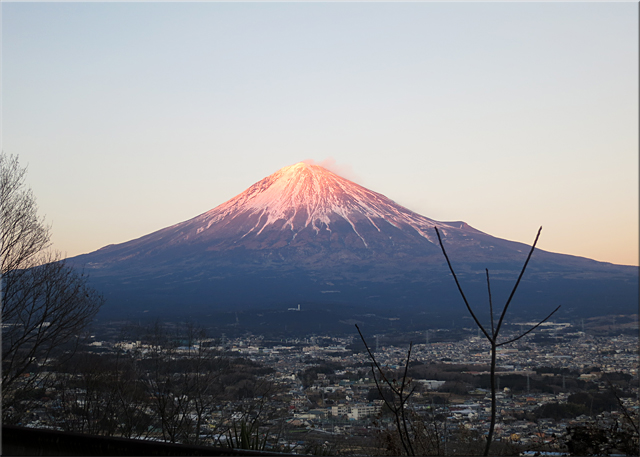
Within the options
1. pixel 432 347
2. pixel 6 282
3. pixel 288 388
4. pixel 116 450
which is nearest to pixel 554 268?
pixel 432 347

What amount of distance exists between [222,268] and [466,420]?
69.4 metres

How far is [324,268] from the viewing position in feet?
274

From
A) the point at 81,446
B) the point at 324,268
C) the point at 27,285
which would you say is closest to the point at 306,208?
the point at 324,268

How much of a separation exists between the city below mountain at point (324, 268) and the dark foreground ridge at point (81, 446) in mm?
51151

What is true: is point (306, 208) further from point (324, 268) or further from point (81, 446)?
point (81, 446)

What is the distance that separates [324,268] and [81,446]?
8104cm

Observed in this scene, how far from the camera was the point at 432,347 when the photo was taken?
43594 mm

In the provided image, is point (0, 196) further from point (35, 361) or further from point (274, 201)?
point (274, 201)

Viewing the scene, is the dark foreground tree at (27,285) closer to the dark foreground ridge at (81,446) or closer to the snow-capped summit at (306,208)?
the dark foreground ridge at (81,446)

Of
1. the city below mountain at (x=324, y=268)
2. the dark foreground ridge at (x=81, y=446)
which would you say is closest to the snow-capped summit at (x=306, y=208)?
the city below mountain at (x=324, y=268)

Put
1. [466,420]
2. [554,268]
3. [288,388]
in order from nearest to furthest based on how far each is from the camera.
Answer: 1. [466,420]
2. [288,388]
3. [554,268]

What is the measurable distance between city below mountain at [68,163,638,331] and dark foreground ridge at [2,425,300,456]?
51151 millimetres

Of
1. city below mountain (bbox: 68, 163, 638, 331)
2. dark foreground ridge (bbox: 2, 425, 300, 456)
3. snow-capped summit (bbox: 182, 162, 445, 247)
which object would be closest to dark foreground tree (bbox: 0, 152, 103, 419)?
dark foreground ridge (bbox: 2, 425, 300, 456)

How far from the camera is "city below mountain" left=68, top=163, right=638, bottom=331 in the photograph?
63.3 m
